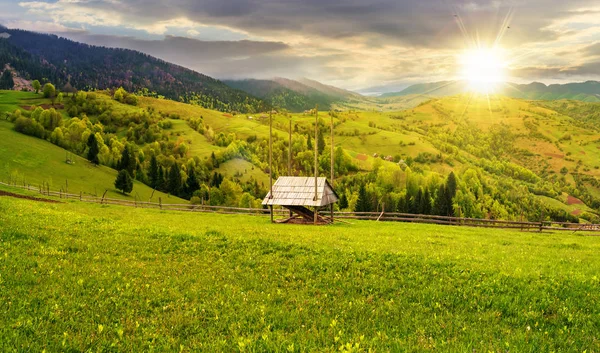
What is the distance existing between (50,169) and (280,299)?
427 feet

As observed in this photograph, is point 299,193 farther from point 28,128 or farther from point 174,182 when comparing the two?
point 28,128

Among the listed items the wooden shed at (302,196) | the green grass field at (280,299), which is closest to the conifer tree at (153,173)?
the wooden shed at (302,196)

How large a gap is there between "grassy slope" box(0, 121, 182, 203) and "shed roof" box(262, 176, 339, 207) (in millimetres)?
82638

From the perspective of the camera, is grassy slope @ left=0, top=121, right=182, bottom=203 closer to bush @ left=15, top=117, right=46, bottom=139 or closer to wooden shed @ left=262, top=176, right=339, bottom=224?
bush @ left=15, top=117, right=46, bottom=139

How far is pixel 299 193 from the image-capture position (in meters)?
44.7

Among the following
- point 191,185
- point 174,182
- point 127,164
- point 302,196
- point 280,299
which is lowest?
point 280,299

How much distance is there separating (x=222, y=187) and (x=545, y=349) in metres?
150

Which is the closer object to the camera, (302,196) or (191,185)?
(302,196)

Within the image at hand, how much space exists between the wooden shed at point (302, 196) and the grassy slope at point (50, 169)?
82659 millimetres

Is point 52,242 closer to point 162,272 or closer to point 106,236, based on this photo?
point 106,236

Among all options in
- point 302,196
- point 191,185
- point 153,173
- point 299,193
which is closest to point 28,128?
point 153,173

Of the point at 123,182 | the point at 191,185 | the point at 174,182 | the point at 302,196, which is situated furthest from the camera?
the point at 191,185

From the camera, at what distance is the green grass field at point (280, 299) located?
30.4 feet

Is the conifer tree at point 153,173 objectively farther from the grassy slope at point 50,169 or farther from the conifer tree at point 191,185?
the grassy slope at point 50,169
